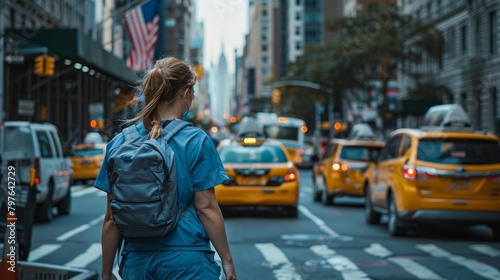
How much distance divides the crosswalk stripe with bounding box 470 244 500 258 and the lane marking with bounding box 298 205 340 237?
250cm

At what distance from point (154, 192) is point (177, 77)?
0.59 m

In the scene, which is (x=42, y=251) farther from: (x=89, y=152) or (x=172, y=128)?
(x=89, y=152)

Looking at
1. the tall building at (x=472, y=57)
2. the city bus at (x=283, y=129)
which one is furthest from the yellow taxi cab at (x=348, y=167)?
the city bus at (x=283, y=129)

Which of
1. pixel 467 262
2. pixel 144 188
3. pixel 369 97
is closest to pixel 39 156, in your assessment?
pixel 467 262

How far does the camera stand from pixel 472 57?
4803 centimetres

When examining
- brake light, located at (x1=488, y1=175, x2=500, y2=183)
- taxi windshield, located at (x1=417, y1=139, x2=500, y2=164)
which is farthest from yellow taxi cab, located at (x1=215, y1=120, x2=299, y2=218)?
brake light, located at (x1=488, y1=175, x2=500, y2=183)

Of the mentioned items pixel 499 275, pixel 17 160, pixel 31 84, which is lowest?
pixel 499 275

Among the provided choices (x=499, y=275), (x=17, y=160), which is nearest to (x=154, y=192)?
(x=499, y=275)

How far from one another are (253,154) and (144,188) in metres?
14.4

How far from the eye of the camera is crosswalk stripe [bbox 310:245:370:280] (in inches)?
409

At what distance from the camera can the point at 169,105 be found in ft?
14.0

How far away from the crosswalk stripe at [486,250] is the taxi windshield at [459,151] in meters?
1.31

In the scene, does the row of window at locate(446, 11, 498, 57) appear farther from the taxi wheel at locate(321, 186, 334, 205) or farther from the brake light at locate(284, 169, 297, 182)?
the brake light at locate(284, 169, 297, 182)

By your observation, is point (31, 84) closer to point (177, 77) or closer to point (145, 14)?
point (145, 14)
